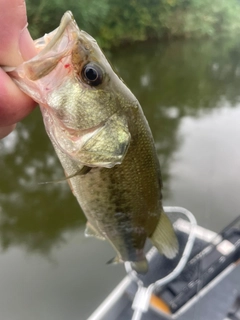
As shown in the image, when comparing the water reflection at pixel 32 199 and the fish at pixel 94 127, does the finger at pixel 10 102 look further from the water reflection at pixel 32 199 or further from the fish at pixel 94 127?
the water reflection at pixel 32 199

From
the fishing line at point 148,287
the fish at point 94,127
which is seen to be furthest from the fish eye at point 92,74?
the fishing line at point 148,287

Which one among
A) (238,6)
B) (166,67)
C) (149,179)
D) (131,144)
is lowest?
(238,6)

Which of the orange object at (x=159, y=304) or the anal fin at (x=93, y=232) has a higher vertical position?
the anal fin at (x=93, y=232)

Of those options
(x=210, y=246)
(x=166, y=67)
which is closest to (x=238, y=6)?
(x=166, y=67)

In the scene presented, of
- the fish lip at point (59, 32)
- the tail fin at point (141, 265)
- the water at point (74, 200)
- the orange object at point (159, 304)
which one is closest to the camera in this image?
the fish lip at point (59, 32)

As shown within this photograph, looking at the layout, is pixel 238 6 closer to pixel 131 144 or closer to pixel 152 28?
pixel 152 28

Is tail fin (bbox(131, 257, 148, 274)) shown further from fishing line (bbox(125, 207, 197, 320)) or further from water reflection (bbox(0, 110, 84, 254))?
water reflection (bbox(0, 110, 84, 254))
